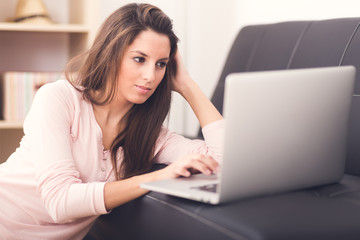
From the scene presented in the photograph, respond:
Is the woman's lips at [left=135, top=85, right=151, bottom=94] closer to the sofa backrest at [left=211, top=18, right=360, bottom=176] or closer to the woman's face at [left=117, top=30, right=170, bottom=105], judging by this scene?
the woman's face at [left=117, top=30, right=170, bottom=105]

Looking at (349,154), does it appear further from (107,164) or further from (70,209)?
(70,209)

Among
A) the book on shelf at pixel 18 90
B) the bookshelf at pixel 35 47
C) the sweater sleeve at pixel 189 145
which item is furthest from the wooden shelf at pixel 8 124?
the sweater sleeve at pixel 189 145

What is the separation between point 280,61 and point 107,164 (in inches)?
31.1

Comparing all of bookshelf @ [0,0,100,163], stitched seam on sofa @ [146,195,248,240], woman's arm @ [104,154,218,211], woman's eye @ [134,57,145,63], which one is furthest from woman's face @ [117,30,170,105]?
bookshelf @ [0,0,100,163]

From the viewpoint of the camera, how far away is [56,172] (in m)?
1.36

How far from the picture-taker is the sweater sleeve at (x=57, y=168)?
4.43 ft

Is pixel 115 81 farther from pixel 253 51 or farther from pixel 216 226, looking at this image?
pixel 253 51

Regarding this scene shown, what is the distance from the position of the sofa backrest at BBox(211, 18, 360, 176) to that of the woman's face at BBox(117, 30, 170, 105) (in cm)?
59

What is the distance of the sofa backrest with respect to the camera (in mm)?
1715

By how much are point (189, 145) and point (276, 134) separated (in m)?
0.63

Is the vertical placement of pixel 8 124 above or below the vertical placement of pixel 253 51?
below

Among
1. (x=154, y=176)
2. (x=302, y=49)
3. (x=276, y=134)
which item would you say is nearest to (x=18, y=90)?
(x=302, y=49)

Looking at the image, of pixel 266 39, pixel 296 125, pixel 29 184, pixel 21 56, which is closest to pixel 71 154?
pixel 29 184

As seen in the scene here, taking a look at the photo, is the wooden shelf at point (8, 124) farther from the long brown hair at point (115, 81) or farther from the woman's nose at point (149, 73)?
the woman's nose at point (149, 73)
